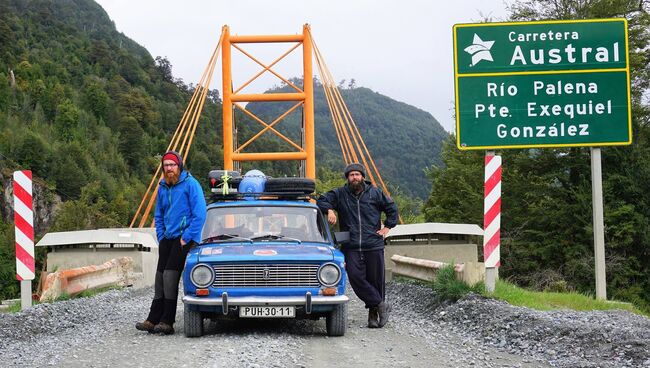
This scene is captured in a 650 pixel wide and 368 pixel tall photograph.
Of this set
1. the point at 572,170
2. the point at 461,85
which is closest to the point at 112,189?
the point at 572,170

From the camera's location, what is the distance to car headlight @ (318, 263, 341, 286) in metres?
8.05

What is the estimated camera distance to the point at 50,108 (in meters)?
116

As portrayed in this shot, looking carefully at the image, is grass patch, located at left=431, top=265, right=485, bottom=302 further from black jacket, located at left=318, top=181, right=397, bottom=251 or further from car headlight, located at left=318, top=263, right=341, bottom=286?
car headlight, located at left=318, top=263, right=341, bottom=286

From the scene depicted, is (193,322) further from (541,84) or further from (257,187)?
(541,84)

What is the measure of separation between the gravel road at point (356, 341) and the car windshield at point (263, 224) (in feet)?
3.13

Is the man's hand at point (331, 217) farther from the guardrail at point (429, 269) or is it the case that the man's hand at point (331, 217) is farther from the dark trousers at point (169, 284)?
the guardrail at point (429, 269)

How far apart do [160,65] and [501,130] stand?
5187 inches

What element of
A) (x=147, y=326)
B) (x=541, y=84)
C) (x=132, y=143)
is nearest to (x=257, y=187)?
(x=147, y=326)

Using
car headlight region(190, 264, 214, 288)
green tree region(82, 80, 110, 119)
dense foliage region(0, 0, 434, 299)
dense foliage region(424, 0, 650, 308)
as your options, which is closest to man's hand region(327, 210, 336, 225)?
car headlight region(190, 264, 214, 288)

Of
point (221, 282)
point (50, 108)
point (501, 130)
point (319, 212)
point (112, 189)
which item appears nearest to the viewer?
point (221, 282)

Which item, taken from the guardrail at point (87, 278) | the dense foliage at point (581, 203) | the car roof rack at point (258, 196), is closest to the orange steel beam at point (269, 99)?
the dense foliage at point (581, 203)

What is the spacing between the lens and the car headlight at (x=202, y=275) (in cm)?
793

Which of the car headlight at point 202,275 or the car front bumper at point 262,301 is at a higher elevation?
the car headlight at point 202,275

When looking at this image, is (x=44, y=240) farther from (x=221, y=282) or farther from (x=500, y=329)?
(x=500, y=329)
